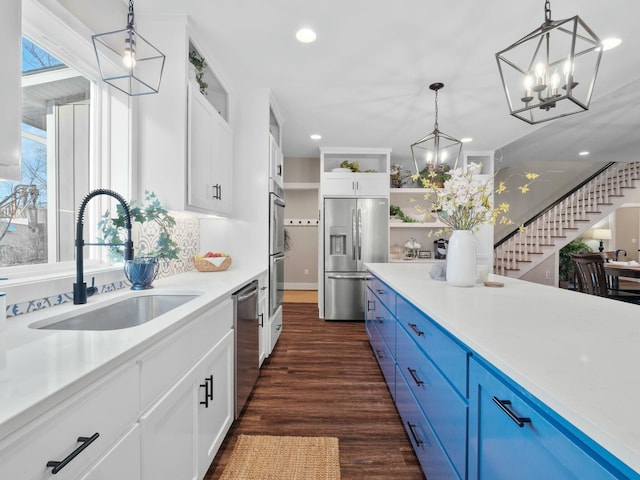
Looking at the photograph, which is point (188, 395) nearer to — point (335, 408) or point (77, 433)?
point (77, 433)

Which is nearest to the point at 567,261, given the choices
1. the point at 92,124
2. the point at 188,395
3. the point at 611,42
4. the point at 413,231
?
the point at 413,231

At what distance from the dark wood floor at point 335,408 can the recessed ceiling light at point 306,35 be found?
265cm

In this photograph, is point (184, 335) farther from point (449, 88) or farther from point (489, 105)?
point (489, 105)

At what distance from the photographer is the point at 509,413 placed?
79 centimetres

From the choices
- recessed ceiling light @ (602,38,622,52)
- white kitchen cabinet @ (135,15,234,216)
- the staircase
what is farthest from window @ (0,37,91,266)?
the staircase

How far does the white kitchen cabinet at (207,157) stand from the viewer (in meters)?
2.13

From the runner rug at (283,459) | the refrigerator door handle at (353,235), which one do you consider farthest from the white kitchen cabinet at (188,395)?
the refrigerator door handle at (353,235)

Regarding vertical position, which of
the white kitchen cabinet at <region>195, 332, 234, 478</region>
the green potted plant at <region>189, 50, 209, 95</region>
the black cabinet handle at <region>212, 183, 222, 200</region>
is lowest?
the white kitchen cabinet at <region>195, 332, 234, 478</region>

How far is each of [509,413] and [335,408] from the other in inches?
65.0

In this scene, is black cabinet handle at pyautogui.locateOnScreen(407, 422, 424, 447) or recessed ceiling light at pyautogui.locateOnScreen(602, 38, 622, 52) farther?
recessed ceiling light at pyautogui.locateOnScreen(602, 38, 622, 52)

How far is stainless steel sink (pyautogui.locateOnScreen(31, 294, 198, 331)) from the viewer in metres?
1.28

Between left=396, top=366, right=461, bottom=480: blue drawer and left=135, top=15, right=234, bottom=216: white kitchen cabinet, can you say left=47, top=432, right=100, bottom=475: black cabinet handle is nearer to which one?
left=396, top=366, right=461, bottom=480: blue drawer

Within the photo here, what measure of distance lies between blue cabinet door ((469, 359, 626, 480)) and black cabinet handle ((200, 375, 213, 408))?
1.10 metres

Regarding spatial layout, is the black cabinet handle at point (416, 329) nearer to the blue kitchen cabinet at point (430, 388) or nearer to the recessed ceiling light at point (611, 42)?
the blue kitchen cabinet at point (430, 388)
